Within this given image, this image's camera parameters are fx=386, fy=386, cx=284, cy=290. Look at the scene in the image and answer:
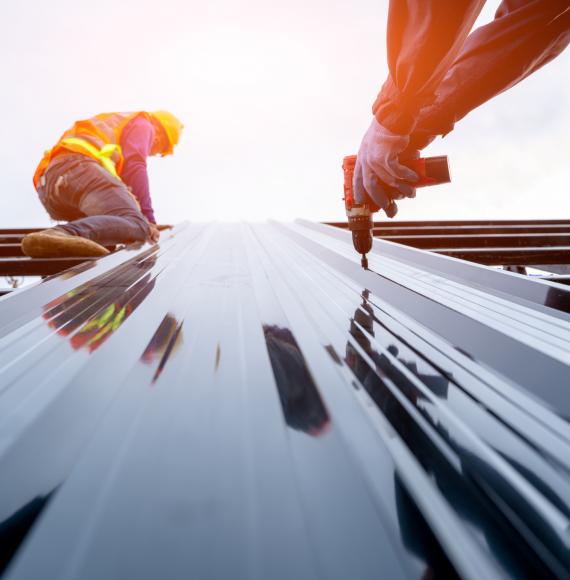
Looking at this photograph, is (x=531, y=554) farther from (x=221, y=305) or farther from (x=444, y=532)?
(x=221, y=305)

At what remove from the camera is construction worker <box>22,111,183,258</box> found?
1973 millimetres

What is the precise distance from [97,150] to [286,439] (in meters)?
2.90

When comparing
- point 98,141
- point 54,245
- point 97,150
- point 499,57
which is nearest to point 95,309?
point 54,245

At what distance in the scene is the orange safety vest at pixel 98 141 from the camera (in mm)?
2676

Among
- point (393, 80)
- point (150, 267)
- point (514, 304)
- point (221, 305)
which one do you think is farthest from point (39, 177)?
point (514, 304)

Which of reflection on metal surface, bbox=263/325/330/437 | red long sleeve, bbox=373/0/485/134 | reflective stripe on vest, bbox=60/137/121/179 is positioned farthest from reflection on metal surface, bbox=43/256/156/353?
reflective stripe on vest, bbox=60/137/121/179

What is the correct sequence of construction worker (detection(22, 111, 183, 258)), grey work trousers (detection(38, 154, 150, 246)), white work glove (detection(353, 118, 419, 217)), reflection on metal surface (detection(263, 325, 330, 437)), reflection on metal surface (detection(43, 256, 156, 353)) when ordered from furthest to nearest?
1. grey work trousers (detection(38, 154, 150, 246))
2. construction worker (detection(22, 111, 183, 258))
3. white work glove (detection(353, 118, 419, 217))
4. reflection on metal surface (detection(43, 256, 156, 353))
5. reflection on metal surface (detection(263, 325, 330, 437))

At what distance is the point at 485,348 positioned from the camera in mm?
812

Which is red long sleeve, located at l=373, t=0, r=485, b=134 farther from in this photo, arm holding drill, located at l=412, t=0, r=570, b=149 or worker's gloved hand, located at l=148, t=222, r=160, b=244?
worker's gloved hand, located at l=148, t=222, r=160, b=244

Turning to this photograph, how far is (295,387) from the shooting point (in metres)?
0.68

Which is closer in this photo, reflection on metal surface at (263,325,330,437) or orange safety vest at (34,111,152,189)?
reflection on metal surface at (263,325,330,437)

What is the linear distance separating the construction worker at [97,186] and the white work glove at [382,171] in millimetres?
1377

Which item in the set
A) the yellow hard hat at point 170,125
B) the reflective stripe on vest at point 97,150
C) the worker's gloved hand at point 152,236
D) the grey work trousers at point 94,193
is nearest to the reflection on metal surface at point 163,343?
the grey work trousers at point 94,193

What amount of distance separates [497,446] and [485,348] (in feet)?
1.09
